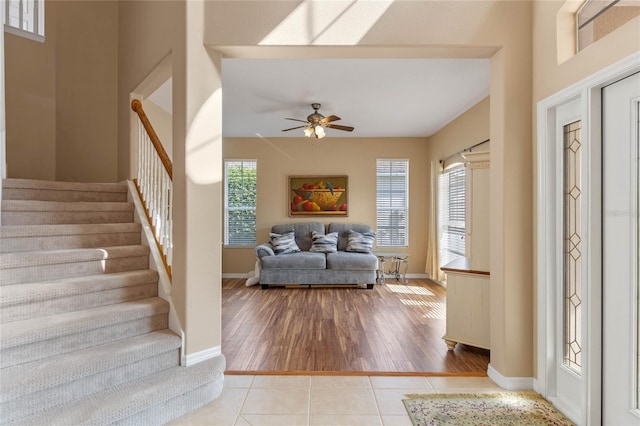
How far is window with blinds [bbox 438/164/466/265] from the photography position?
5512 millimetres

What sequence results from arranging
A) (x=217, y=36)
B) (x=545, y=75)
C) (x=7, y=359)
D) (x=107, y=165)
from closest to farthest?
(x=7, y=359) < (x=545, y=75) < (x=217, y=36) < (x=107, y=165)

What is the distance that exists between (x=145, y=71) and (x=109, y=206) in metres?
1.24

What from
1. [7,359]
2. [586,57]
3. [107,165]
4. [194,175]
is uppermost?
[586,57]

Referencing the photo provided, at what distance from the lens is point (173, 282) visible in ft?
8.46

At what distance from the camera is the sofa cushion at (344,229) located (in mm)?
6648

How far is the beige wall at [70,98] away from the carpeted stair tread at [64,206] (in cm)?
85

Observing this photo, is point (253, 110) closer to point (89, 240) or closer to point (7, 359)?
point (89, 240)

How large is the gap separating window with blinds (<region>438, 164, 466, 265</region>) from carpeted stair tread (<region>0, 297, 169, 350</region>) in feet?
14.6

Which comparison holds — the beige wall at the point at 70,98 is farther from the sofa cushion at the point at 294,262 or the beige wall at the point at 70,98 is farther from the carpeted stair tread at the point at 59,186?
the sofa cushion at the point at 294,262

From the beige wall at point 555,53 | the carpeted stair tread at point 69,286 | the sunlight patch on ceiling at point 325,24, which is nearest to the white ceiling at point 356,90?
the sunlight patch on ceiling at point 325,24

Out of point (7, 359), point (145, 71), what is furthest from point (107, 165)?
point (7, 359)

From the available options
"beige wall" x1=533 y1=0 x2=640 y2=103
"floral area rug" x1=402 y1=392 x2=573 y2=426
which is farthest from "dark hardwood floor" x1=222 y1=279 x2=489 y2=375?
"beige wall" x1=533 y1=0 x2=640 y2=103

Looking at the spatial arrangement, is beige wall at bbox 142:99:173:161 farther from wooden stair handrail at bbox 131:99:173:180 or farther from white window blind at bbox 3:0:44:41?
white window blind at bbox 3:0:44:41

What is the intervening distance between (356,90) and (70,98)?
10.7ft
